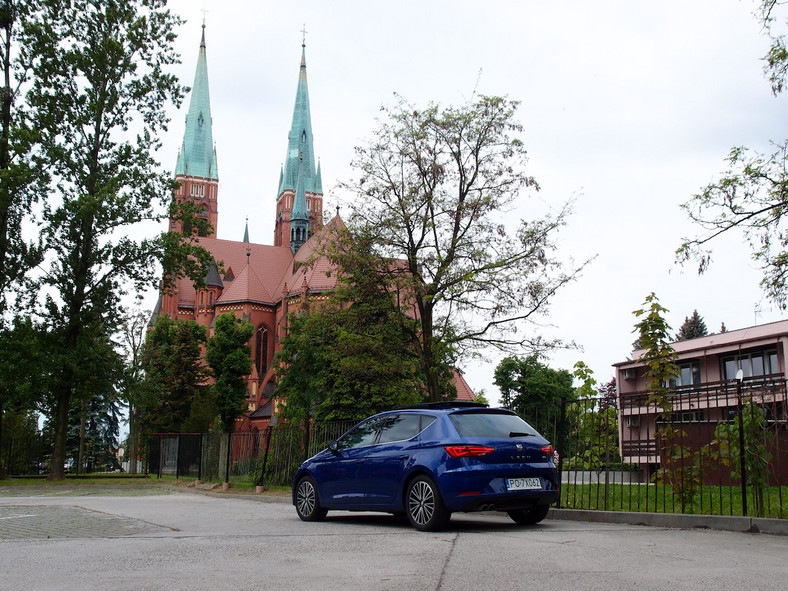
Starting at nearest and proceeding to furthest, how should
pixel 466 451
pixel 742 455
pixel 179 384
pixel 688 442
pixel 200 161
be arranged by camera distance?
pixel 466 451 → pixel 742 455 → pixel 688 442 → pixel 179 384 → pixel 200 161

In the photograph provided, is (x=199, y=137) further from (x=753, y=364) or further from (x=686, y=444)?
(x=686, y=444)

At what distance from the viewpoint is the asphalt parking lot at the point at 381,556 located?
18.2ft

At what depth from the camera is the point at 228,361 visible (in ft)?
199

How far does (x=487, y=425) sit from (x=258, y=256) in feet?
260

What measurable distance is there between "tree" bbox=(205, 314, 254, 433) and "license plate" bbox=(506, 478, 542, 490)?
53107 mm

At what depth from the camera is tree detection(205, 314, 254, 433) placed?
6069cm

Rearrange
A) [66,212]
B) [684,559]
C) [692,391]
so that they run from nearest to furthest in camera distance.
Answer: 1. [684,559]
2. [692,391]
3. [66,212]

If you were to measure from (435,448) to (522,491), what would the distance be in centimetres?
111

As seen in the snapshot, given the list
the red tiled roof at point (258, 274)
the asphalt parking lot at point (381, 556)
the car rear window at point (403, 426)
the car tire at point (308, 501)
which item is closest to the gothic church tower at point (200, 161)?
the red tiled roof at point (258, 274)

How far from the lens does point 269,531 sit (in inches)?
374

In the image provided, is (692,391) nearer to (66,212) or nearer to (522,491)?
(522,491)

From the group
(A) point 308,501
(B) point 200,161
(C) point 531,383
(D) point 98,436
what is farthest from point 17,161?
(B) point 200,161

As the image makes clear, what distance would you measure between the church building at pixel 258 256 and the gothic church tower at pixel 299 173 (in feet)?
0.40

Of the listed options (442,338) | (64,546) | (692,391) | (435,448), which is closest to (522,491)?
(435,448)
